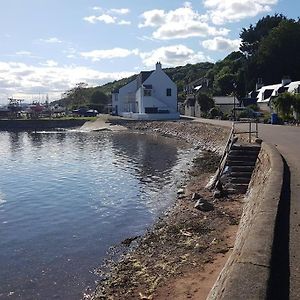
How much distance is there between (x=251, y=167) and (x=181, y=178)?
6.18 meters

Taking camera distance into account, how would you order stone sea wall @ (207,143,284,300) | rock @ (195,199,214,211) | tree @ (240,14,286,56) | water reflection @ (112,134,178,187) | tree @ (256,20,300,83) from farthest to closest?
1. tree @ (240,14,286,56)
2. tree @ (256,20,300,83)
3. water reflection @ (112,134,178,187)
4. rock @ (195,199,214,211)
5. stone sea wall @ (207,143,284,300)

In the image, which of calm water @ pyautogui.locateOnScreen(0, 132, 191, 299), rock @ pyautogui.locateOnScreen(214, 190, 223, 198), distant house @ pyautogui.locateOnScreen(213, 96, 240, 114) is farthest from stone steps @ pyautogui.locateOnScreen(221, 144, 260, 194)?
distant house @ pyautogui.locateOnScreen(213, 96, 240, 114)

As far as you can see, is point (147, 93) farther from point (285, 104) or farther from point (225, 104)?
point (285, 104)

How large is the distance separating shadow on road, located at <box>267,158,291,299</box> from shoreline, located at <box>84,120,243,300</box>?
2060 mm

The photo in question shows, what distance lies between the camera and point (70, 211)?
18391 millimetres

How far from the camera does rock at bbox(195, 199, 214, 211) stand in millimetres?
16469

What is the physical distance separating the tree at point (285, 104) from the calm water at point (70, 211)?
587 inches

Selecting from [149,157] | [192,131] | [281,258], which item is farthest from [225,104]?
[281,258]

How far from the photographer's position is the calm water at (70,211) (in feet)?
37.4

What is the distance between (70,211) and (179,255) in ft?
25.5

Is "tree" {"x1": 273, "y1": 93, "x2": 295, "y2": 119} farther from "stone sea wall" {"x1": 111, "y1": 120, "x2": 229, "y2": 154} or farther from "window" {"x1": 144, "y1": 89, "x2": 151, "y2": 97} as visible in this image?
"window" {"x1": 144, "y1": 89, "x2": 151, "y2": 97}

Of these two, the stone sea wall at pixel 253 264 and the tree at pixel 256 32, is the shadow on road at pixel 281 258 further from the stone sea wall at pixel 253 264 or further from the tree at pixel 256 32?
the tree at pixel 256 32

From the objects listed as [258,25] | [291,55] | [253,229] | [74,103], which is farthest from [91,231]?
[74,103]

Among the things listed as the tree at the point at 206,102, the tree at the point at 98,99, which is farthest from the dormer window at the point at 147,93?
the tree at the point at 98,99
